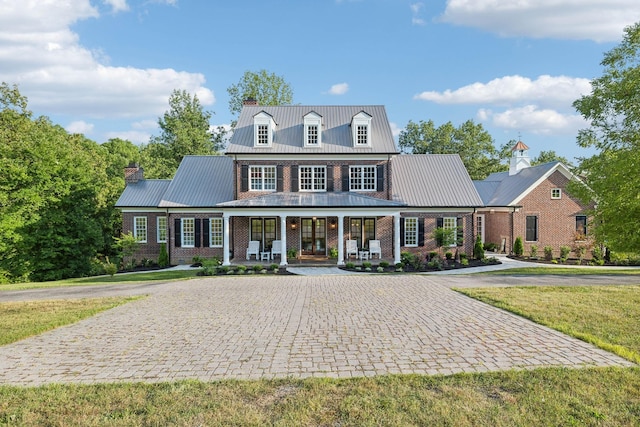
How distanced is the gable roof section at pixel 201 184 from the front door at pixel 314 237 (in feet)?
16.9

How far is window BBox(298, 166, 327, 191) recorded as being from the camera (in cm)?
2306

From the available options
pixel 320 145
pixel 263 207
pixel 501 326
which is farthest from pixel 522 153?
pixel 501 326

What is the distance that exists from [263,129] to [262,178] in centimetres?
300

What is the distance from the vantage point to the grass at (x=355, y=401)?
410cm

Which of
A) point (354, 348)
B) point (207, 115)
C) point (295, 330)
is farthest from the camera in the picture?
point (207, 115)

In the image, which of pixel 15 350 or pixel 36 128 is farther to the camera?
pixel 36 128

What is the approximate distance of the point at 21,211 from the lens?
21453mm

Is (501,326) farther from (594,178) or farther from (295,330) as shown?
(594,178)

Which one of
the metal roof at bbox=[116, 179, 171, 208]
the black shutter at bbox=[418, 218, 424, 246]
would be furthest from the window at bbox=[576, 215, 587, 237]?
the metal roof at bbox=[116, 179, 171, 208]

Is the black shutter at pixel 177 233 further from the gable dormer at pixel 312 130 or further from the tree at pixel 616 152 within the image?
the tree at pixel 616 152

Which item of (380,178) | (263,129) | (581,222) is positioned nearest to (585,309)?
(380,178)

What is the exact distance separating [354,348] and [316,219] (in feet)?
54.4

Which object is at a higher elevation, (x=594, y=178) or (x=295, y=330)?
(x=594, y=178)

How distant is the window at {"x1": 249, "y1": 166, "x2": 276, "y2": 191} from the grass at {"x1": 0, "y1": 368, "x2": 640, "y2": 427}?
18271 mm
